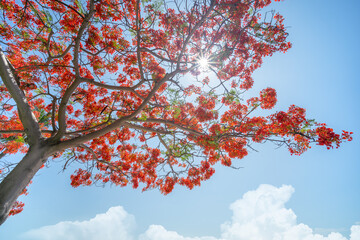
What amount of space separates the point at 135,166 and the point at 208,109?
163 inches

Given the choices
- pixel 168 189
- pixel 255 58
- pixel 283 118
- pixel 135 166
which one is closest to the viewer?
pixel 283 118

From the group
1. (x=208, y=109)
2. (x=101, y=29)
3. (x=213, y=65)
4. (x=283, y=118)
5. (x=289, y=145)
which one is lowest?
(x=289, y=145)

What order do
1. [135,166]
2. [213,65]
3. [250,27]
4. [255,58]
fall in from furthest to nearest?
[135,166] < [255,58] < [213,65] < [250,27]

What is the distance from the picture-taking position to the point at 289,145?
4.40 metres

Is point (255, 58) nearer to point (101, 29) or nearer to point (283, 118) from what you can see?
point (283, 118)

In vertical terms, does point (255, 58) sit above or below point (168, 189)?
above

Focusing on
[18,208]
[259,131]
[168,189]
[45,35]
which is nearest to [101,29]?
[45,35]

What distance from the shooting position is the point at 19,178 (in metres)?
3.17

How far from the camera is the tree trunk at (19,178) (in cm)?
291

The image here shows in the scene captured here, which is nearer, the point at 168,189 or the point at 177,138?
the point at 177,138

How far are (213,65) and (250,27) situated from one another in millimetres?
1425

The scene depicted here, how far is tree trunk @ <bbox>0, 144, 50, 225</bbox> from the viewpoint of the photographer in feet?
9.55

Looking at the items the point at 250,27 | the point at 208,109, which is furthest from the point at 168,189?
the point at 250,27

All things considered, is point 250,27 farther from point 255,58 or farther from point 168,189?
point 168,189
